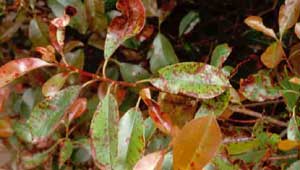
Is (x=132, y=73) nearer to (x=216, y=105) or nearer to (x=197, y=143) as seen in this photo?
(x=216, y=105)

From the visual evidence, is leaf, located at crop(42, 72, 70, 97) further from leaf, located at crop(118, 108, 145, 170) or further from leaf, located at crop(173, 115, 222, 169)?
leaf, located at crop(173, 115, 222, 169)

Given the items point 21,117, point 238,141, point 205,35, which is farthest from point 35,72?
point 238,141

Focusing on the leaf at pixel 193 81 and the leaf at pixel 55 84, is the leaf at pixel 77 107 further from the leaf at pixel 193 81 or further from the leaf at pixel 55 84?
the leaf at pixel 193 81

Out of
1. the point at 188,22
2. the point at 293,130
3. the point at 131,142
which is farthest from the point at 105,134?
the point at 188,22

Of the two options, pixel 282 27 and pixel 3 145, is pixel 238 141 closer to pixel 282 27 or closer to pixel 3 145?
pixel 282 27

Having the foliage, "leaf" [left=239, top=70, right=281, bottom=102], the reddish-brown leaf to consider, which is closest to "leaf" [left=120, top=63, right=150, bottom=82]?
the foliage

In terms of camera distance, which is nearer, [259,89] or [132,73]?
[259,89]

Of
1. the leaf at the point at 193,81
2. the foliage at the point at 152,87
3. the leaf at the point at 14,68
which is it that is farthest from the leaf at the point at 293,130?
the leaf at the point at 14,68
